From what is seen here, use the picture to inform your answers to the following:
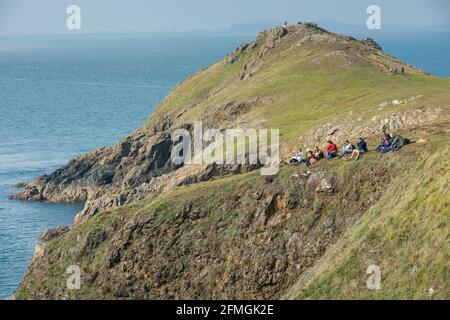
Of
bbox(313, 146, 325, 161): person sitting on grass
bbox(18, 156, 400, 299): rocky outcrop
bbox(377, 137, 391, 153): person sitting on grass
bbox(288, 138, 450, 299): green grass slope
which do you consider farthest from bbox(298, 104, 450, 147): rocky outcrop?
bbox(288, 138, 450, 299): green grass slope

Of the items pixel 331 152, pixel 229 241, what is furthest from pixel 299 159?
pixel 229 241

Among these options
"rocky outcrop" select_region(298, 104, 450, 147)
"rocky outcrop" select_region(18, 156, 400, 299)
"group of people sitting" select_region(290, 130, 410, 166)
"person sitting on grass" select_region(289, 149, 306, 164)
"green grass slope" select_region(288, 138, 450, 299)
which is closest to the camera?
"green grass slope" select_region(288, 138, 450, 299)

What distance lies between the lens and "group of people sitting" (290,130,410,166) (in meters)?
51.9

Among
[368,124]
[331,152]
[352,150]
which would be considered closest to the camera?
[352,150]

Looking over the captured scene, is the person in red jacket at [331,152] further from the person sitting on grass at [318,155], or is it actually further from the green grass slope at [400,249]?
the green grass slope at [400,249]

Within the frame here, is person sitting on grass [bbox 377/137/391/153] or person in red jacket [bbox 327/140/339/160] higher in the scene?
person sitting on grass [bbox 377/137/391/153]

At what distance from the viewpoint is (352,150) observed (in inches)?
2105

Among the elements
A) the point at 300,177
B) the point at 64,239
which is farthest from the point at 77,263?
the point at 300,177

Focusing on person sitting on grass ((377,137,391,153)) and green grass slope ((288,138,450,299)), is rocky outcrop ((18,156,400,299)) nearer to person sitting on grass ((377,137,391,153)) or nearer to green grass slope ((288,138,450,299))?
person sitting on grass ((377,137,391,153))

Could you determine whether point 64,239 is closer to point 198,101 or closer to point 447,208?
point 447,208

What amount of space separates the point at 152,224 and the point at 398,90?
28.7m

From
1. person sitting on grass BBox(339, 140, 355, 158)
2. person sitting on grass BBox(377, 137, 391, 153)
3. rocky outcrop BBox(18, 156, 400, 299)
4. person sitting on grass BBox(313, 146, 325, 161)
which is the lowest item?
rocky outcrop BBox(18, 156, 400, 299)

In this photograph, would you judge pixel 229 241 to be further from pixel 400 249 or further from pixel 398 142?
pixel 400 249

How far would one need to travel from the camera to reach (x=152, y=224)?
181 feet
